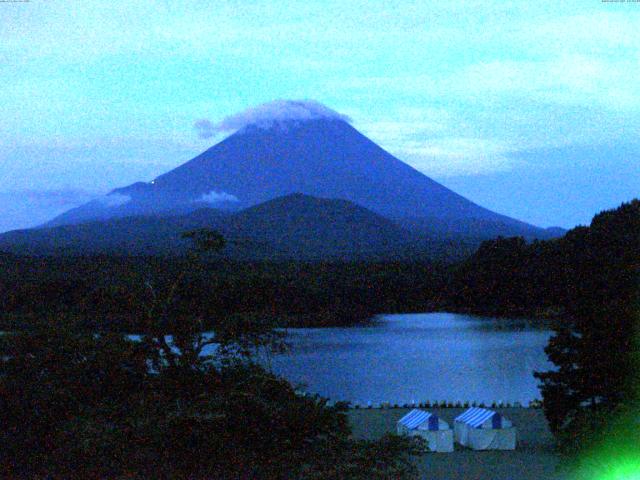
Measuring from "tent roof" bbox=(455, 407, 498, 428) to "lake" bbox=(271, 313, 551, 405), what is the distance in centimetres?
241

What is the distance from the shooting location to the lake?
18.0m

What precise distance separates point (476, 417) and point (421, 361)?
12.0m

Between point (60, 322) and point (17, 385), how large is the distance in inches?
20.9

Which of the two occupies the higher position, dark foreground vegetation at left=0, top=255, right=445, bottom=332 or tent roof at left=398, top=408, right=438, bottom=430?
dark foreground vegetation at left=0, top=255, right=445, bottom=332

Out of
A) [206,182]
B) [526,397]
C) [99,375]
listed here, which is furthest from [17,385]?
[206,182]

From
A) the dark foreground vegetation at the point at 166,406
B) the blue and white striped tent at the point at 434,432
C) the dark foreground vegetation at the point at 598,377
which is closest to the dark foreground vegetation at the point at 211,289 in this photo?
the dark foreground vegetation at the point at 166,406

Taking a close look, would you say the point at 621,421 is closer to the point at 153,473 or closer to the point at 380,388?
the point at 153,473

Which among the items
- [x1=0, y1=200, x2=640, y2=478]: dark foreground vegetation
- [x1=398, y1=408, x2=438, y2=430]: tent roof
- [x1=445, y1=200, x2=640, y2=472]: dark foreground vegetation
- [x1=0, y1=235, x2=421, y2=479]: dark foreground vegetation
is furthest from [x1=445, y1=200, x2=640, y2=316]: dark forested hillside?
[x1=0, y1=235, x2=421, y2=479]: dark foreground vegetation

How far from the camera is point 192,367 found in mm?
5582

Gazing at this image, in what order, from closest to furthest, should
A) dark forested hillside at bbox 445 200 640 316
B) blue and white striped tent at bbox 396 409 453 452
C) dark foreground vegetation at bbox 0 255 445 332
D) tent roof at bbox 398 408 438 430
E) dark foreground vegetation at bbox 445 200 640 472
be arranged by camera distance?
dark foreground vegetation at bbox 0 255 445 332, dark foreground vegetation at bbox 445 200 640 472, blue and white striped tent at bbox 396 409 453 452, tent roof at bbox 398 408 438 430, dark forested hillside at bbox 445 200 640 316

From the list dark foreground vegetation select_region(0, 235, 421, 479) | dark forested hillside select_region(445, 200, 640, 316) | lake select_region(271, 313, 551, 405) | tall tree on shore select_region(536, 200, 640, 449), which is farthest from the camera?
dark forested hillside select_region(445, 200, 640, 316)

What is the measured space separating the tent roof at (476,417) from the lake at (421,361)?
2.41 metres

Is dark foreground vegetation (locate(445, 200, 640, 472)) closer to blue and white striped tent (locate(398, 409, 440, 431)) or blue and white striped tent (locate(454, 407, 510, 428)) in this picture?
blue and white striped tent (locate(454, 407, 510, 428))

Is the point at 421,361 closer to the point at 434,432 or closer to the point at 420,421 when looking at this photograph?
the point at 420,421
